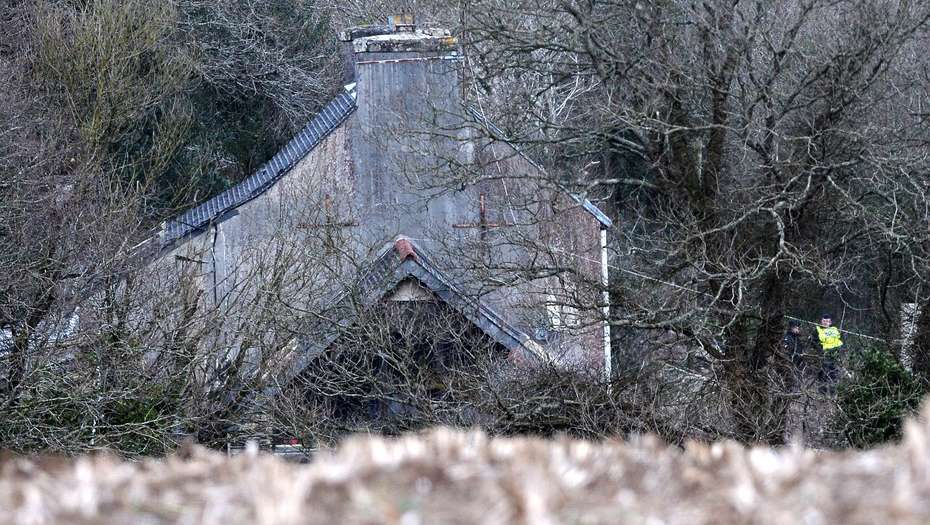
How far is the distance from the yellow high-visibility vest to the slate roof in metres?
3.98

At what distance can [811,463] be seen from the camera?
2.15 metres

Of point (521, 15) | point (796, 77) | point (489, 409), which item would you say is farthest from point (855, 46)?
point (489, 409)

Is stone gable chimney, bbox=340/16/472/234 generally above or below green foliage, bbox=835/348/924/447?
above

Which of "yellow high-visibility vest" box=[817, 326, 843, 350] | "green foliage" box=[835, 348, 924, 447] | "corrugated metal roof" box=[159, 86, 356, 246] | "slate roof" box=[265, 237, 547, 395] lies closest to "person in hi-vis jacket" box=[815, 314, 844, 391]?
"yellow high-visibility vest" box=[817, 326, 843, 350]

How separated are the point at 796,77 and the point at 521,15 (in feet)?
9.80

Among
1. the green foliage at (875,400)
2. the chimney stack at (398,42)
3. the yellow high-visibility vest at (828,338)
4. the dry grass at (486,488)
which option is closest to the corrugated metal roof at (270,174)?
the chimney stack at (398,42)

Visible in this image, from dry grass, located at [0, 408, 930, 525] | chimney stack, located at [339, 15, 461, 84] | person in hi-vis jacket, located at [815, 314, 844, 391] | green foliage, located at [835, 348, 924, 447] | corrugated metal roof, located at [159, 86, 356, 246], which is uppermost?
chimney stack, located at [339, 15, 461, 84]

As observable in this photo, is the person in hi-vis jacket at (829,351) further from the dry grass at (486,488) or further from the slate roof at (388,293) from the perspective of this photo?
the dry grass at (486,488)

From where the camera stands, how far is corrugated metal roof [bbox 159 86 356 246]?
48.8 feet

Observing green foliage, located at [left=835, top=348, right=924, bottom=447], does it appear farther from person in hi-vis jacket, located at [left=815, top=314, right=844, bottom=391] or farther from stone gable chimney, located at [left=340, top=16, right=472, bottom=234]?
stone gable chimney, located at [left=340, top=16, right=472, bottom=234]

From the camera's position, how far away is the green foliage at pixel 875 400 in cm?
1005

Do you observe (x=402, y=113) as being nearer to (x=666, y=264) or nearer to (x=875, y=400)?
(x=666, y=264)

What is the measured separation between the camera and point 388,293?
39.3 ft

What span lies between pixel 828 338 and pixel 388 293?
5.47m
